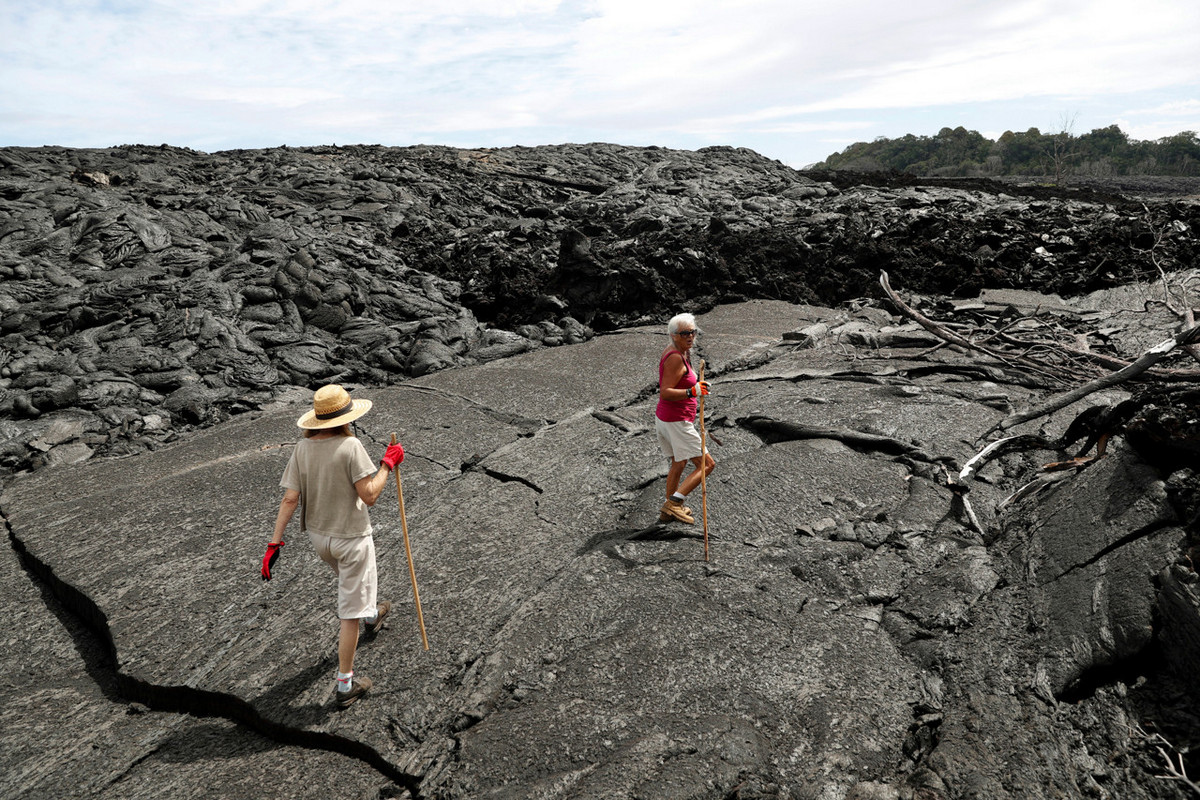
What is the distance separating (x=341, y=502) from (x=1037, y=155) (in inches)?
2124

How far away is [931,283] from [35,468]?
1328cm

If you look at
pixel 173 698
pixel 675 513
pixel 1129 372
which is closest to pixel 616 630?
pixel 675 513

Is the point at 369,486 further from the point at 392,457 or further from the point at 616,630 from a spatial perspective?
the point at 616,630

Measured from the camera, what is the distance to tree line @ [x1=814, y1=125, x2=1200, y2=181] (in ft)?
133

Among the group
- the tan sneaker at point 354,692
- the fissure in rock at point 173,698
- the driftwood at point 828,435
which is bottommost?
the fissure in rock at point 173,698

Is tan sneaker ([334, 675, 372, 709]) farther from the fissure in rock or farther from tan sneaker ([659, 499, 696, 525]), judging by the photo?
tan sneaker ([659, 499, 696, 525])

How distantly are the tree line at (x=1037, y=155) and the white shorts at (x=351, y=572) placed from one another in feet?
133

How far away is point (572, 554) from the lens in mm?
5266

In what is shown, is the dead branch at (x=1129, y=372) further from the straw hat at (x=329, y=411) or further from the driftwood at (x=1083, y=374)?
the straw hat at (x=329, y=411)

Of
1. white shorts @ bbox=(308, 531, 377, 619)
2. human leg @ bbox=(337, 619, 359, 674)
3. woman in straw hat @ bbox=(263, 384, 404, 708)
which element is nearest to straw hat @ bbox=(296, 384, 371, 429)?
woman in straw hat @ bbox=(263, 384, 404, 708)

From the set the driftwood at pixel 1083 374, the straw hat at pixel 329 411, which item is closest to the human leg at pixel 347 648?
the straw hat at pixel 329 411

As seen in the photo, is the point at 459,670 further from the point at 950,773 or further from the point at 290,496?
the point at 950,773

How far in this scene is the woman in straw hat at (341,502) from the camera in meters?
3.88

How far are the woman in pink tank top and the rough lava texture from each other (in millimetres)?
275
